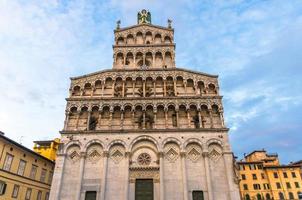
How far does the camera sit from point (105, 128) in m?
26.2

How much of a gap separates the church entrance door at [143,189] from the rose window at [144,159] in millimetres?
1823

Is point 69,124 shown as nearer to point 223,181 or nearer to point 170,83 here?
point 170,83

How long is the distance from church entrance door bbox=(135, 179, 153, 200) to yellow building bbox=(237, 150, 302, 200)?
107ft

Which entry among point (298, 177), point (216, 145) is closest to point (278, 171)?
point (298, 177)

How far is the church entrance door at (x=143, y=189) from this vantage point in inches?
892

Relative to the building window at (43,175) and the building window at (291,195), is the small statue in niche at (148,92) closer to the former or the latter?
the building window at (43,175)

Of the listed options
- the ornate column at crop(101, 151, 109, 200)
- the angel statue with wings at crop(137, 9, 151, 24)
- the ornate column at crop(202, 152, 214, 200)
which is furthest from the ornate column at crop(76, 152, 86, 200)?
the angel statue with wings at crop(137, 9, 151, 24)

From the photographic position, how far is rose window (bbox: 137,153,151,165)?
2417cm

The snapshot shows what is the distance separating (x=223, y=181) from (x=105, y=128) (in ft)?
45.8

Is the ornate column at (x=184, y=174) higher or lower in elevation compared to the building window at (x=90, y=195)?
higher

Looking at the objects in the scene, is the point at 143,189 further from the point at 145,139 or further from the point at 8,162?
the point at 8,162

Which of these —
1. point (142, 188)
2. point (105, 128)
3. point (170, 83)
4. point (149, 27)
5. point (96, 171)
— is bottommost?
point (142, 188)

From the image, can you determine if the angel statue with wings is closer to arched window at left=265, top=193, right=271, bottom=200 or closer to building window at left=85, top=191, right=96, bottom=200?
building window at left=85, top=191, right=96, bottom=200

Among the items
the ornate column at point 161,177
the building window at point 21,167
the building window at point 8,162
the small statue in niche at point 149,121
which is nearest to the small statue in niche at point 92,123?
the small statue in niche at point 149,121
